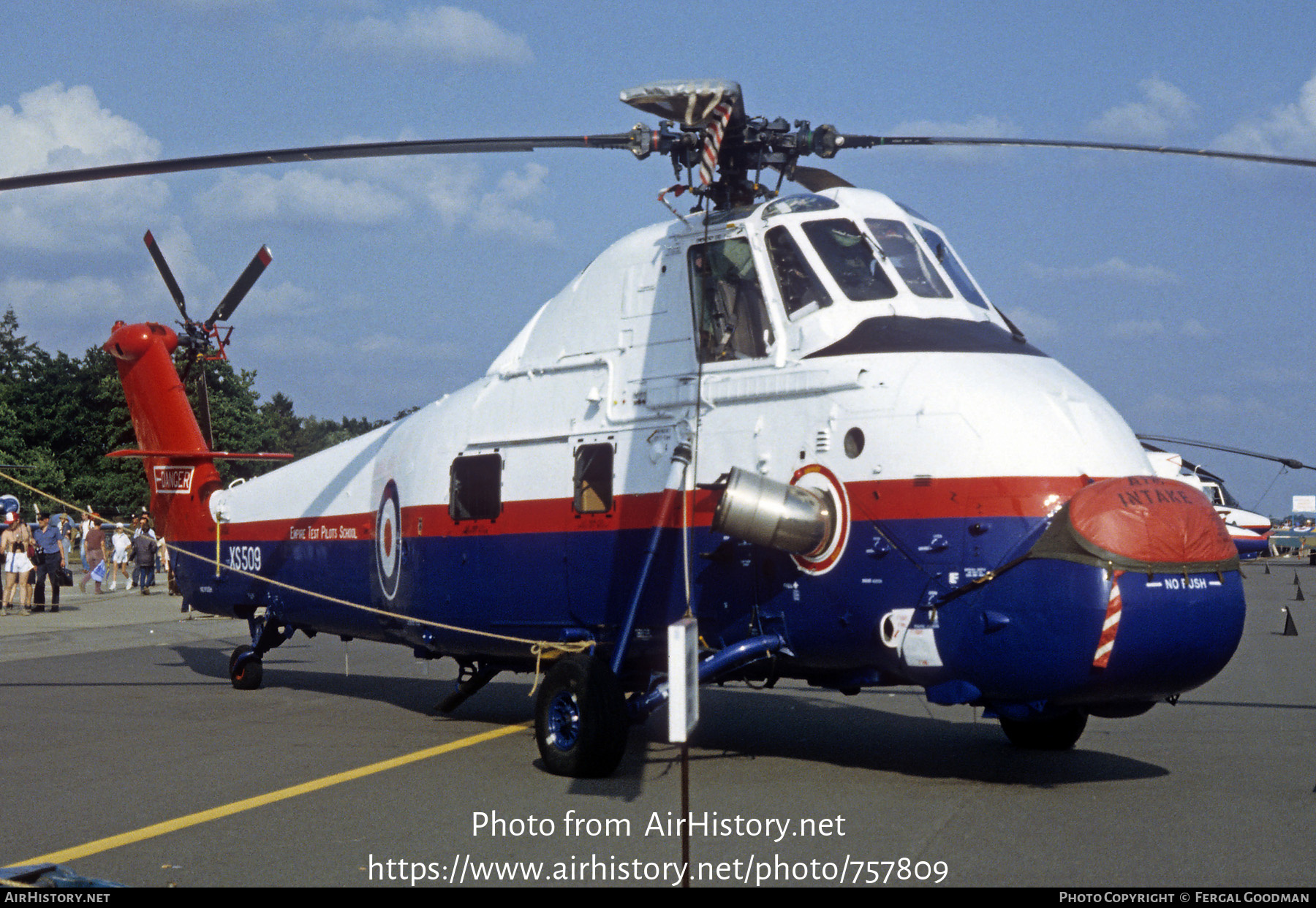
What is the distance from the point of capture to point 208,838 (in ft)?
24.5

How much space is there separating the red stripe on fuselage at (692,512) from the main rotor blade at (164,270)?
4.57m

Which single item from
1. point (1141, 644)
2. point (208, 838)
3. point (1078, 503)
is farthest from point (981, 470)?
point (208, 838)

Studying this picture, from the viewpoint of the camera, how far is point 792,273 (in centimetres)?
927

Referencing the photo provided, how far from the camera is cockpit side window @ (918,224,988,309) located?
9.47 meters

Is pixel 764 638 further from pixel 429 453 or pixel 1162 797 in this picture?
pixel 429 453

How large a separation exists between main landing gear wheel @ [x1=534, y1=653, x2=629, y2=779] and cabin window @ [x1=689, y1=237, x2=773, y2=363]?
2540 mm

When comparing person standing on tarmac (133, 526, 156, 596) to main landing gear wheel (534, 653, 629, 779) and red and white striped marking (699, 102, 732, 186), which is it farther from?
red and white striped marking (699, 102, 732, 186)

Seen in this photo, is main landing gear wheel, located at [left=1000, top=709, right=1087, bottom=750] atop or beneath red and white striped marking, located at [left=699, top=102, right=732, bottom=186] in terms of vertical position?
beneath

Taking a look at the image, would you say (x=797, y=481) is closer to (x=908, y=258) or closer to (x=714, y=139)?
(x=908, y=258)

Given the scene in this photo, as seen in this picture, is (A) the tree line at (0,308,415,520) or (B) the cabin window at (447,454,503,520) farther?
(A) the tree line at (0,308,415,520)

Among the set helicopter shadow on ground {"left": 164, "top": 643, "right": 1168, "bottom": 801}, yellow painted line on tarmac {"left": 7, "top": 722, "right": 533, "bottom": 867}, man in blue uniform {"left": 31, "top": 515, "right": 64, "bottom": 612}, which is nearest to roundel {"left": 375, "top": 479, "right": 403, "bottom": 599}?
helicopter shadow on ground {"left": 164, "top": 643, "right": 1168, "bottom": 801}

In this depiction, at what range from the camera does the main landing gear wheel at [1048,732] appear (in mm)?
9812
